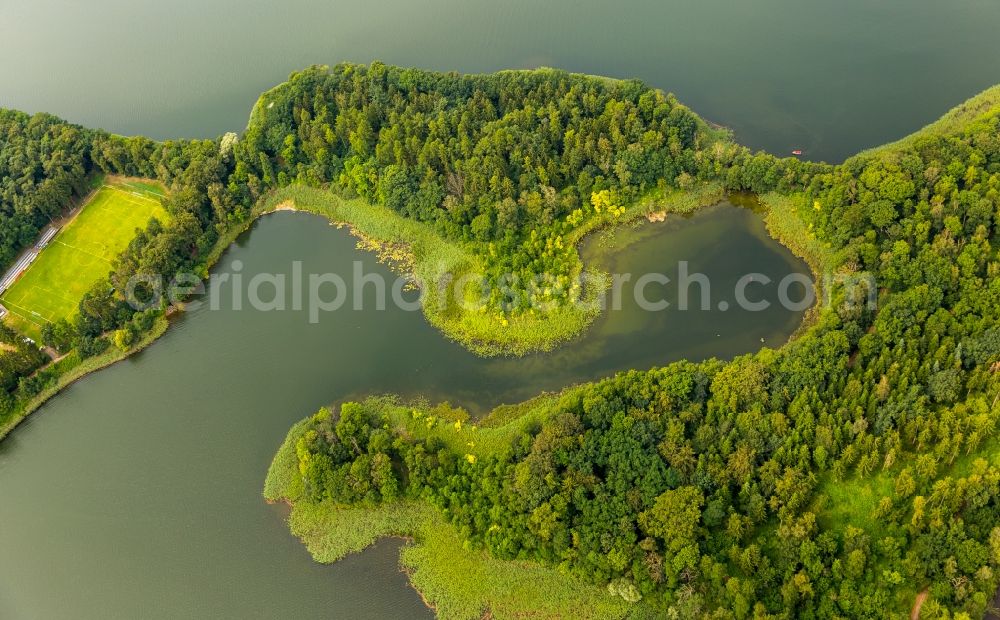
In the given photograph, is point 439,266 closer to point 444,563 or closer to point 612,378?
point 612,378

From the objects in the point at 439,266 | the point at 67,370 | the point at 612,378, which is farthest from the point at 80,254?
the point at 612,378

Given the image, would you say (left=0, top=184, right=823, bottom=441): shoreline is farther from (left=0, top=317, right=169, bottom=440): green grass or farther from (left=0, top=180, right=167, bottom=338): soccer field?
(left=0, top=180, right=167, bottom=338): soccer field

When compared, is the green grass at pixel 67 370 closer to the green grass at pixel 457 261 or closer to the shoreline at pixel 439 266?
the shoreline at pixel 439 266

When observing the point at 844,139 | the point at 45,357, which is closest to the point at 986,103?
the point at 844,139

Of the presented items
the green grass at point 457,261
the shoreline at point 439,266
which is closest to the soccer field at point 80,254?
the shoreline at point 439,266

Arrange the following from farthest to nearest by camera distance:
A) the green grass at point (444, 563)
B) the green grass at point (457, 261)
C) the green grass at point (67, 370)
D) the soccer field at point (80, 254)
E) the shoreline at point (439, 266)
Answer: the soccer field at point (80, 254)
the green grass at point (457, 261)
the shoreline at point (439, 266)
the green grass at point (67, 370)
the green grass at point (444, 563)

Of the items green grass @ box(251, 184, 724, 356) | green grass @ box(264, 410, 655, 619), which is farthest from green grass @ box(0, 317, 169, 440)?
green grass @ box(264, 410, 655, 619)
